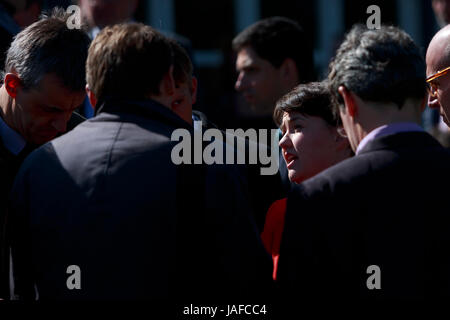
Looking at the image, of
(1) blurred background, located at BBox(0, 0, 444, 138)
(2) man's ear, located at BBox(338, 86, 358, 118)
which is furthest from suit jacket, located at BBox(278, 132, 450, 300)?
(1) blurred background, located at BBox(0, 0, 444, 138)

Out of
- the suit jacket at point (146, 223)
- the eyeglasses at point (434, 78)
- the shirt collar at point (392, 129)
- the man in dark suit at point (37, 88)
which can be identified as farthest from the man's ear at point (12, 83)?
the eyeglasses at point (434, 78)

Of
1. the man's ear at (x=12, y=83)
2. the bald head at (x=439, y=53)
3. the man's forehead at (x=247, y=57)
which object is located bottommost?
the man's ear at (x=12, y=83)

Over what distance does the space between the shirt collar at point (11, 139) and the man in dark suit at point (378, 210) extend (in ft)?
4.06

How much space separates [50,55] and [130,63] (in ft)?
2.08

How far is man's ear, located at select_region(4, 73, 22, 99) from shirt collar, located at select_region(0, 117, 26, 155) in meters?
0.13

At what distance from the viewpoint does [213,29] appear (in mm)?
8812

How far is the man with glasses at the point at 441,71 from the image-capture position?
329 cm

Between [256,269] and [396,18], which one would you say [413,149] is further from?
[396,18]

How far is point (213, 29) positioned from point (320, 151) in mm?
5774

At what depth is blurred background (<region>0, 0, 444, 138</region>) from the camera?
7.78 metres

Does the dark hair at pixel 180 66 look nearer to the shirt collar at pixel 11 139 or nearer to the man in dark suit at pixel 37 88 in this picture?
the man in dark suit at pixel 37 88

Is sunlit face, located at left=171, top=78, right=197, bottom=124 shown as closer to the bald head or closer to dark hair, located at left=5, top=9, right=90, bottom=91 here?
dark hair, located at left=5, top=9, right=90, bottom=91

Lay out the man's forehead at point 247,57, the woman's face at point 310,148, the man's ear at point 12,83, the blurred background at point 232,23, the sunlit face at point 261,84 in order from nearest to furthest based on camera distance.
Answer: the man's ear at point 12,83 < the woman's face at point 310,148 < the sunlit face at point 261,84 < the man's forehead at point 247,57 < the blurred background at point 232,23

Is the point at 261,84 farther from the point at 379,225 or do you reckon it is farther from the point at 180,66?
the point at 379,225
